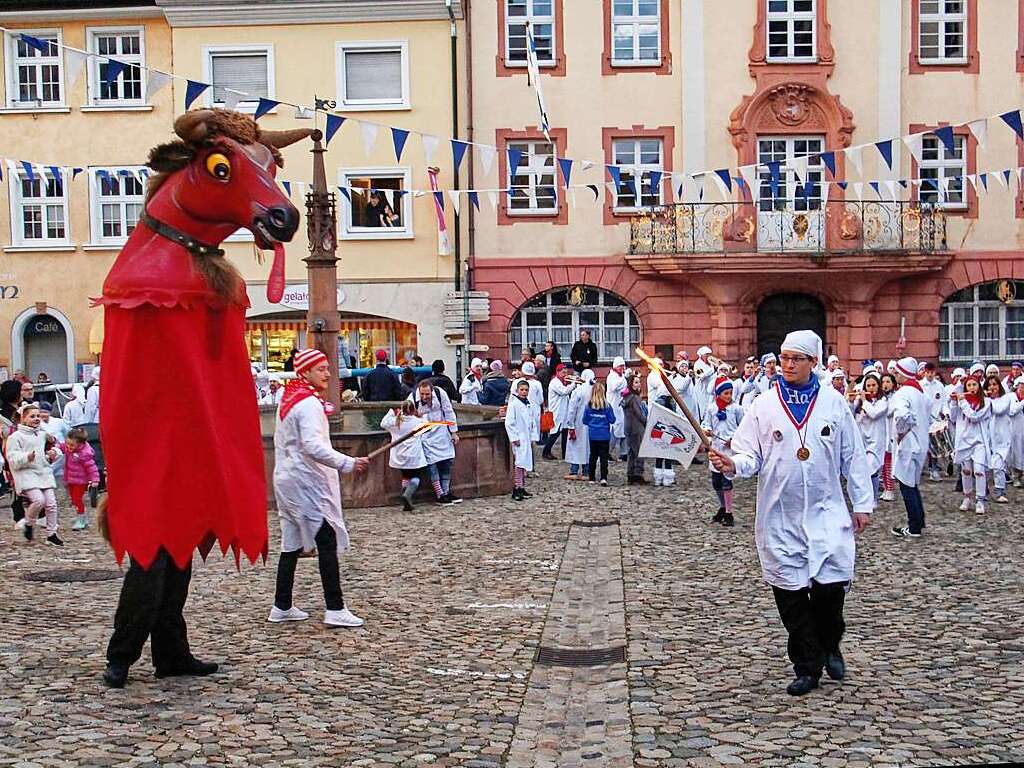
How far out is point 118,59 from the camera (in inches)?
1280

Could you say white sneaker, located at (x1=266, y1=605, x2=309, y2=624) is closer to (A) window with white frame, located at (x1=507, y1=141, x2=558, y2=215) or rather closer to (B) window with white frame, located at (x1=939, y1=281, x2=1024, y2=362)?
(A) window with white frame, located at (x1=507, y1=141, x2=558, y2=215)

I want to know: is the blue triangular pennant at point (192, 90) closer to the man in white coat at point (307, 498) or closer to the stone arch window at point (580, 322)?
the man in white coat at point (307, 498)

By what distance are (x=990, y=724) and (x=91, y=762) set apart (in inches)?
159

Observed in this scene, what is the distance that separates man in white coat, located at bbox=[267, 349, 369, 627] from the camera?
929 centimetres

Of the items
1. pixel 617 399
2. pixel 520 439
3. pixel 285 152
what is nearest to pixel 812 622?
pixel 520 439

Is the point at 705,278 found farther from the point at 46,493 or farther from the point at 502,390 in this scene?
the point at 46,493

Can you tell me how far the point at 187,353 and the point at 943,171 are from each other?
27967 mm

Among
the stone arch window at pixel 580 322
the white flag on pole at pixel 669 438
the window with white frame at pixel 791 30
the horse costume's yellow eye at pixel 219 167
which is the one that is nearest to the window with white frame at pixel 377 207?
the stone arch window at pixel 580 322

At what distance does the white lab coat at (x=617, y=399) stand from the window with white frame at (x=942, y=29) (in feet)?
46.0

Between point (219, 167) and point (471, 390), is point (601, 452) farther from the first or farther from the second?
point (219, 167)

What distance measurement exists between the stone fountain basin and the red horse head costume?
8234 mm

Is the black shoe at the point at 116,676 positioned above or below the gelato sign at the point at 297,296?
below

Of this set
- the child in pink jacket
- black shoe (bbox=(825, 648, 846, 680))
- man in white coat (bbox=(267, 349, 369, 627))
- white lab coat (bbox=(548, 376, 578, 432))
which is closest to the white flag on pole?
black shoe (bbox=(825, 648, 846, 680))

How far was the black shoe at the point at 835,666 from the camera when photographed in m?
7.62
